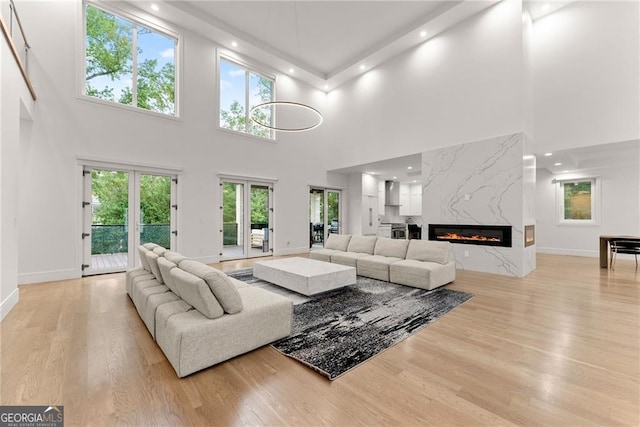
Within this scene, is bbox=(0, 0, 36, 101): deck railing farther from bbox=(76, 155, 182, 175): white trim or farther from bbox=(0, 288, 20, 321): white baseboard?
Answer: bbox=(0, 288, 20, 321): white baseboard

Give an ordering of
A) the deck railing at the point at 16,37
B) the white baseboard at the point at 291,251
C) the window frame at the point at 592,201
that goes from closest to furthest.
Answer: the deck railing at the point at 16,37 < the window frame at the point at 592,201 < the white baseboard at the point at 291,251

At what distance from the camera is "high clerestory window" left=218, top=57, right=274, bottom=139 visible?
7.45m

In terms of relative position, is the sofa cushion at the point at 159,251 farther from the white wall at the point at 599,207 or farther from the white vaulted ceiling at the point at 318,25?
the white wall at the point at 599,207

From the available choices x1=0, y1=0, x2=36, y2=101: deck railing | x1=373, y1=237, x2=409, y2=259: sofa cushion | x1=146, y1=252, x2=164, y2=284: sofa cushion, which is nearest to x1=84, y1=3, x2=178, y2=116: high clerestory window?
x1=0, y1=0, x2=36, y2=101: deck railing

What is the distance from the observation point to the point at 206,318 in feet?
7.30

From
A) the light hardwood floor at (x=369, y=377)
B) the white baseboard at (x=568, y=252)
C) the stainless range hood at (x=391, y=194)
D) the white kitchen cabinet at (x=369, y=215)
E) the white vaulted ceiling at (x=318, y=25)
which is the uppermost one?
the white vaulted ceiling at (x=318, y=25)

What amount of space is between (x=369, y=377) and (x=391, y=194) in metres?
10.2

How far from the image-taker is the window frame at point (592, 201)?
26.0 ft

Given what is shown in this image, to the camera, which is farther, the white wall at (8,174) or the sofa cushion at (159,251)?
the sofa cushion at (159,251)

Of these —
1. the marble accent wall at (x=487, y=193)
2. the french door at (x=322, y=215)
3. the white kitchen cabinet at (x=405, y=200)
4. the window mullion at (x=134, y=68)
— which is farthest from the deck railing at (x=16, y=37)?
the white kitchen cabinet at (x=405, y=200)

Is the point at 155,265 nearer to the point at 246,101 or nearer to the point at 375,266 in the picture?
the point at 375,266

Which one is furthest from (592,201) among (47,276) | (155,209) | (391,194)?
(47,276)

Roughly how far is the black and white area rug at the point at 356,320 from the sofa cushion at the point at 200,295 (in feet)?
2.36

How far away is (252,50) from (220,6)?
1.36m
